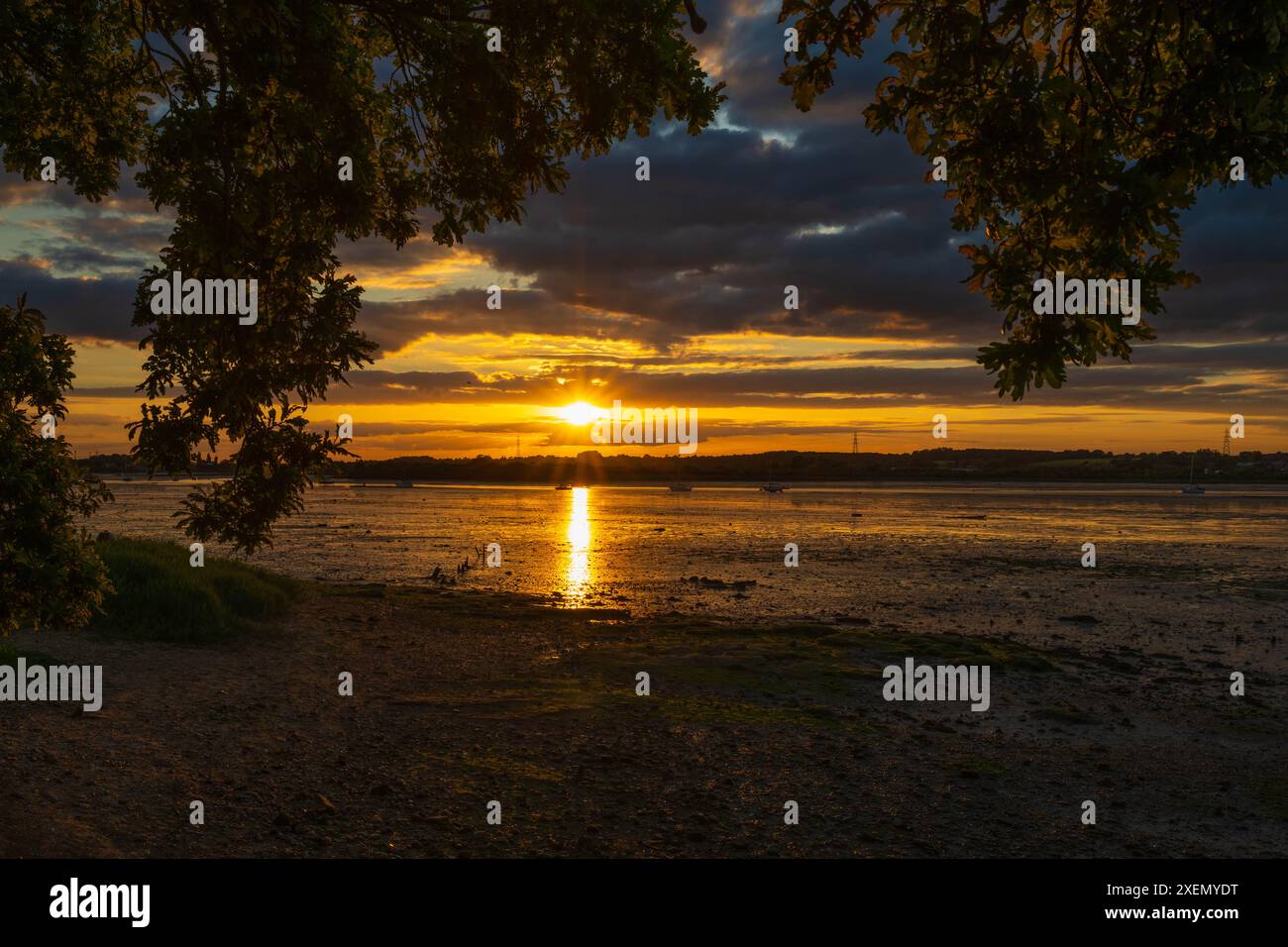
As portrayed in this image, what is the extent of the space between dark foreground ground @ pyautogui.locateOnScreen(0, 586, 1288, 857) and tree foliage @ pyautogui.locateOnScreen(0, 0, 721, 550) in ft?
8.98

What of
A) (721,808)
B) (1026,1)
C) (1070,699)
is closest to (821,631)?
(1070,699)

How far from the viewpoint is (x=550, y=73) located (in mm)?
10242

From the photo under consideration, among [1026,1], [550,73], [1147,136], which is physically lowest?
[1147,136]

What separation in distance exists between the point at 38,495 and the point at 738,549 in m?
36.2

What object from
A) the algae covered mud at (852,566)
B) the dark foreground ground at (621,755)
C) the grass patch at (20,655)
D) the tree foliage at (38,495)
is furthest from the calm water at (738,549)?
the tree foliage at (38,495)

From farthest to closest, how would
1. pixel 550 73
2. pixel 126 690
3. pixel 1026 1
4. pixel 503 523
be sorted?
pixel 503 523 < pixel 126 690 < pixel 550 73 < pixel 1026 1

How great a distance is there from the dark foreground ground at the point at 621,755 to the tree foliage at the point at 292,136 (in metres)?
2.74

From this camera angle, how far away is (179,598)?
15.7m

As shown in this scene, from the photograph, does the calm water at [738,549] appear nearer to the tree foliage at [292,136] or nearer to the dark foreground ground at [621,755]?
the dark foreground ground at [621,755]

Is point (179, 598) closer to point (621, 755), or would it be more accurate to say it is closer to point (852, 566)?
point (621, 755)

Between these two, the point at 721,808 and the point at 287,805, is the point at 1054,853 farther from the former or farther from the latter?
the point at 287,805

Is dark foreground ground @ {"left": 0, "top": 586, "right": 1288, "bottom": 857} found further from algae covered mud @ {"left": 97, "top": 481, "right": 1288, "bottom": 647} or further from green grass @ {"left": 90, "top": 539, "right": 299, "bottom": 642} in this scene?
algae covered mud @ {"left": 97, "top": 481, "right": 1288, "bottom": 647}

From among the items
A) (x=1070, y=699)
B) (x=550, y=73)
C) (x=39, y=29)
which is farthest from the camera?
(x=1070, y=699)

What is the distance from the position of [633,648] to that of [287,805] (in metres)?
8.56
